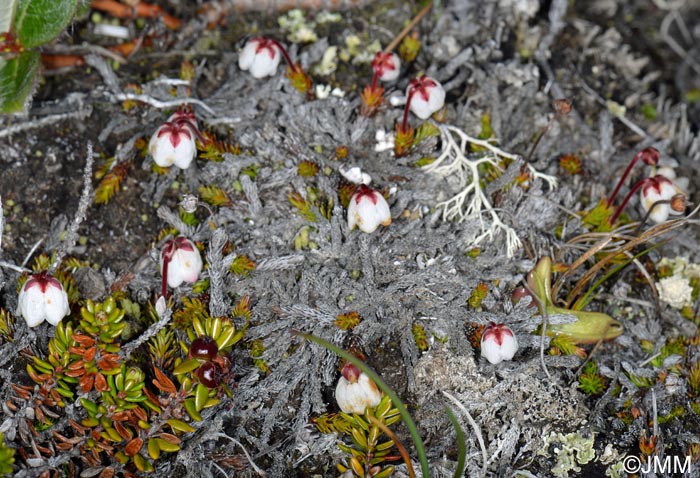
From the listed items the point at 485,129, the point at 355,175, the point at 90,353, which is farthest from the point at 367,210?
the point at 90,353

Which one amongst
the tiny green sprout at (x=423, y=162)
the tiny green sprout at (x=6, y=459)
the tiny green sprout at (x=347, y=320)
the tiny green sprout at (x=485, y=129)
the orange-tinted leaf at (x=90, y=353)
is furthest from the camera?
the tiny green sprout at (x=485, y=129)

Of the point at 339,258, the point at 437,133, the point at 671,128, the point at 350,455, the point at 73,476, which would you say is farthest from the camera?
the point at 671,128

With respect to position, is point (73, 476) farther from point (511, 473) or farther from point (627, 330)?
point (627, 330)

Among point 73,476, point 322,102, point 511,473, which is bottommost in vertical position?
point 511,473

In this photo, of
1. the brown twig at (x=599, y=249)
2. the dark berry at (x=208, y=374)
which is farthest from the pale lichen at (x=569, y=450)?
the dark berry at (x=208, y=374)

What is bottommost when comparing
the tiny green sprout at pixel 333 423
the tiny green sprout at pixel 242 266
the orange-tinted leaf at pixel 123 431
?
the tiny green sprout at pixel 333 423

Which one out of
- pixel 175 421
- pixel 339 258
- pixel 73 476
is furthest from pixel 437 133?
pixel 73 476

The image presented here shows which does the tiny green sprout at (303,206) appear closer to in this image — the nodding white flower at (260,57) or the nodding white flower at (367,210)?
the nodding white flower at (367,210)

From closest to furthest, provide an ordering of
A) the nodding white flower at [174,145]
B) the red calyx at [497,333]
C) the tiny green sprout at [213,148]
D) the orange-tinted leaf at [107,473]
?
the orange-tinted leaf at [107,473]
the red calyx at [497,333]
the nodding white flower at [174,145]
the tiny green sprout at [213,148]
